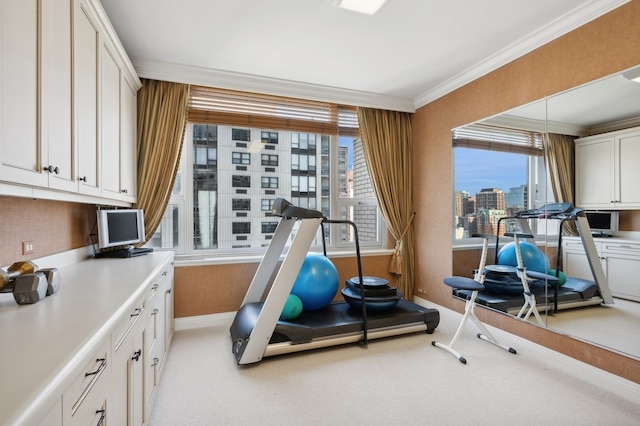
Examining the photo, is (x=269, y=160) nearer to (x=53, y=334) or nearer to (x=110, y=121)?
(x=110, y=121)

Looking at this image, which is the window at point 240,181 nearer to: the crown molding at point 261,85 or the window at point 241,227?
the window at point 241,227

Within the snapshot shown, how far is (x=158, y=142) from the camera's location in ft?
10.8

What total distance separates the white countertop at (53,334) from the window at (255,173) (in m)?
1.84

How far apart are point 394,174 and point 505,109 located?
1524mm

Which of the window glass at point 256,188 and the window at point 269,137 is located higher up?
the window at point 269,137

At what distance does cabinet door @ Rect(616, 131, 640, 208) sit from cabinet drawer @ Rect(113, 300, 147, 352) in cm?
316

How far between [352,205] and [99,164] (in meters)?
2.96

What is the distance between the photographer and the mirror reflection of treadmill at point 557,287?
2.39 meters

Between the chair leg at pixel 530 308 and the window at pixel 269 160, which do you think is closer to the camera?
the chair leg at pixel 530 308

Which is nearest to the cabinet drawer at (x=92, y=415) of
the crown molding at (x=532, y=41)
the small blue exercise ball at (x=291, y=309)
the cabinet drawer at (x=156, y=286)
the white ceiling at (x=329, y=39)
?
the cabinet drawer at (x=156, y=286)

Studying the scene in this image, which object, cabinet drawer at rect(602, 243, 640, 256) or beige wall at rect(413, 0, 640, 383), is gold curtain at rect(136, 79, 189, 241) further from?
cabinet drawer at rect(602, 243, 640, 256)

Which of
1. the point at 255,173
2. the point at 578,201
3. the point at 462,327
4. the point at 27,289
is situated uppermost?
the point at 255,173

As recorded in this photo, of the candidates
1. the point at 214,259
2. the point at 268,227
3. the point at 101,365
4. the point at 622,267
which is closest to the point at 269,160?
the point at 268,227

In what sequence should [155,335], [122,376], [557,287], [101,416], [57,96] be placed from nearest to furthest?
[101,416] → [122,376] → [57,96] → [155,335] → [557,287]
